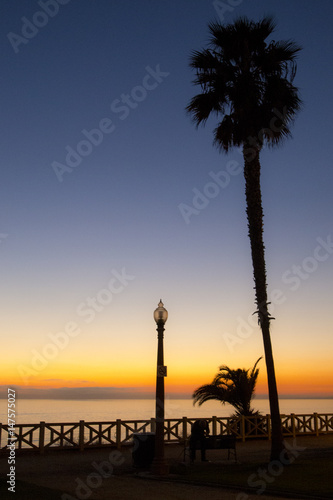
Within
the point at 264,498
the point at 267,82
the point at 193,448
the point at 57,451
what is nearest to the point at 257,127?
the point at 267,82

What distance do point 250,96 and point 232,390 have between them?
1557 centimetres

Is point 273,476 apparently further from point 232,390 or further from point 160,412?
point 232,390

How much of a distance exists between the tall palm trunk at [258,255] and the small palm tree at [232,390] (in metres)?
9.76

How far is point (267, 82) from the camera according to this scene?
20.4 meters

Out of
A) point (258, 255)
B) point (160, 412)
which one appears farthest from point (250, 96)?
point (160, 412)

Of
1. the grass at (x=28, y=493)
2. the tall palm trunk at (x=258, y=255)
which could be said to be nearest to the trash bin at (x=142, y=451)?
the tall palm trunk at (x=258, y=255)

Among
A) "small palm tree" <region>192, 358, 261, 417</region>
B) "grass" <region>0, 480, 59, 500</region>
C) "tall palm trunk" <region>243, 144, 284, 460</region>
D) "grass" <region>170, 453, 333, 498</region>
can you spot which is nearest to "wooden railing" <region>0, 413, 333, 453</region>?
Answer: "small palm tree" <region>192, 358, 261, 417</region>

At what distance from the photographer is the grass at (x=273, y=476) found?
1276 centimetres

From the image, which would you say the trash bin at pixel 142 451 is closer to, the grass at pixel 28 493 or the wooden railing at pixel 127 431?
the wooden railing at pixel 127 431

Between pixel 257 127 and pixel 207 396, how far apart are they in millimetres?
14884

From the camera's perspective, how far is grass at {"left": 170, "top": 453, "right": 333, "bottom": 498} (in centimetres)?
1276

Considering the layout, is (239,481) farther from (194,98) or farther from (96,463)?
(194,98)

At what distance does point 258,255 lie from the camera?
19.5 m

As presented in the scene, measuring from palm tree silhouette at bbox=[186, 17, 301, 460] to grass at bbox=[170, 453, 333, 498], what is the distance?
640cm
